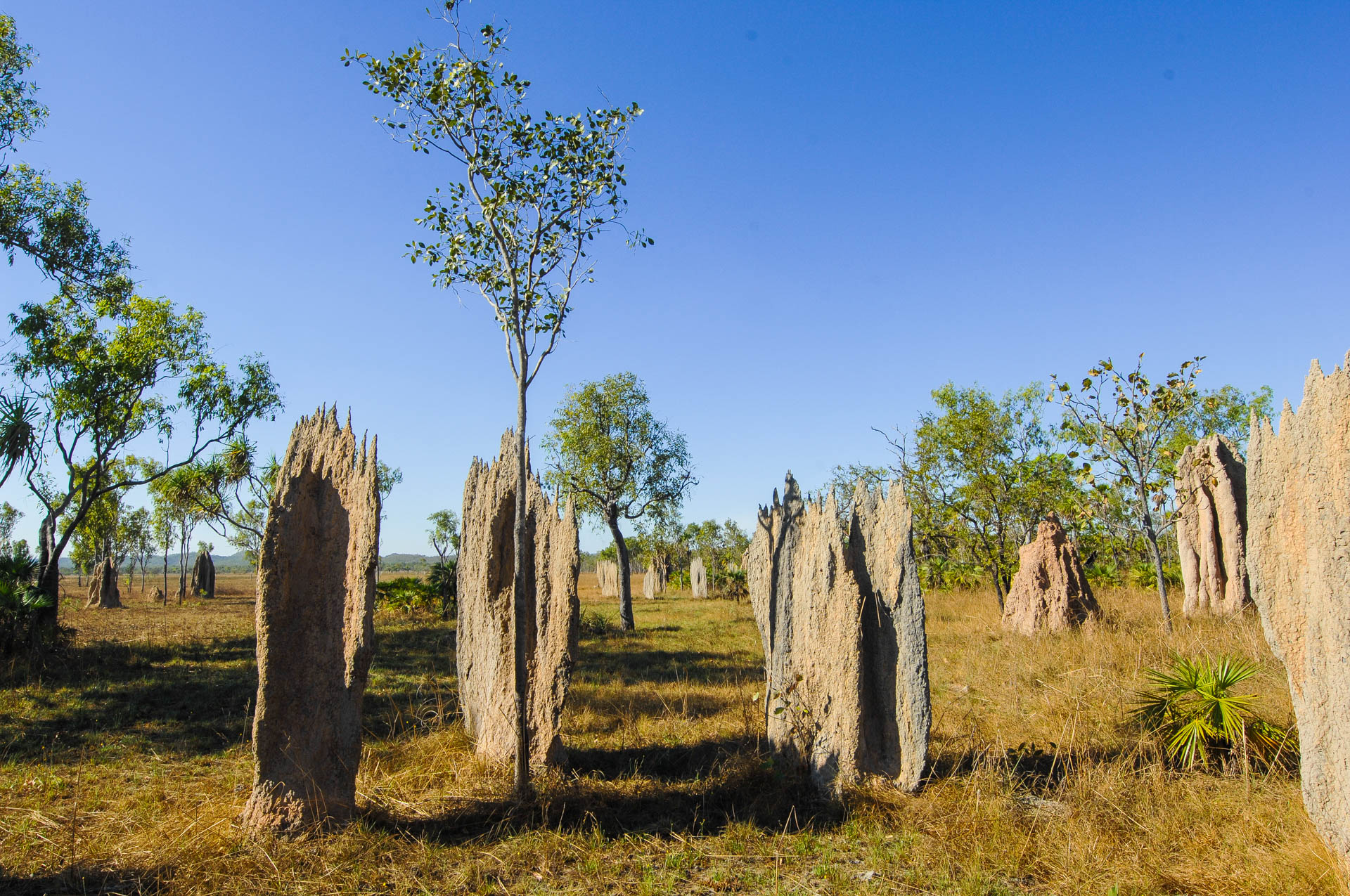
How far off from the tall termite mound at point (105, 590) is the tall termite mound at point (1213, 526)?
31715mm

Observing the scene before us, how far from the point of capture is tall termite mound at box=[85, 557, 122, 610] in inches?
1041

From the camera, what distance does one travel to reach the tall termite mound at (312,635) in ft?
16.4

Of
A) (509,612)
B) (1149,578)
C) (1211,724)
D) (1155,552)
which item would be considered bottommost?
(1211,724)

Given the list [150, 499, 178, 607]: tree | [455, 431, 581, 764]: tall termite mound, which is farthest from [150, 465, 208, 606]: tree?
[455, 431, 581, 764]: tall termite mound

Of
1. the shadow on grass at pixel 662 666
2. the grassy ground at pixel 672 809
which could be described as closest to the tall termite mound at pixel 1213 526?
the grassy ground at pixel 672 809

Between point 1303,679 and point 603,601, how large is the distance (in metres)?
27.3

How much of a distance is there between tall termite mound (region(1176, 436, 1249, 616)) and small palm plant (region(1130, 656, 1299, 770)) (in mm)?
5831

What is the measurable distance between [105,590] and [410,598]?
14.6 metres

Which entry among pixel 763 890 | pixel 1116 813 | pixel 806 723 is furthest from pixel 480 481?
pixel 1116 813

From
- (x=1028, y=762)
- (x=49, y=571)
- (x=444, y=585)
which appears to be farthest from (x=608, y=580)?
(x=1028, y=762)

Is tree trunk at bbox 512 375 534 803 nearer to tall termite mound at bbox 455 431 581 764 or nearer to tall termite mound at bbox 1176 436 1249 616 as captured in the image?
tall termite mound at bbox 455 431 581 764

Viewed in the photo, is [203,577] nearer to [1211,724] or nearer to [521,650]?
[521,650]

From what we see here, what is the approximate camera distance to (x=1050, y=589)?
466 inches

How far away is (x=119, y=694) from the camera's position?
965 centimetres
